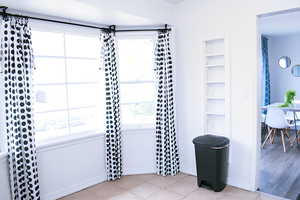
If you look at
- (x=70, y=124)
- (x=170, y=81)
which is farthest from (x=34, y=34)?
(x=170, y=81)

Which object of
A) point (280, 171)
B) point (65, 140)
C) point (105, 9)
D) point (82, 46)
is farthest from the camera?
point (280, 171)

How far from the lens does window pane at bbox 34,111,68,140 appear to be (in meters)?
2.96

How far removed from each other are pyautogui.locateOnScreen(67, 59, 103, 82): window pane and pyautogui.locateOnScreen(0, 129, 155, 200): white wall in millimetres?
853

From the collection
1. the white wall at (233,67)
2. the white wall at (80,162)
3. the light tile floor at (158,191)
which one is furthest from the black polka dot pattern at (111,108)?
the white wall at (233,67)

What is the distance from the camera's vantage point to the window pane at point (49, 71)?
293 cm

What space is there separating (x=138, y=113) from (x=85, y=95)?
35.0 inches

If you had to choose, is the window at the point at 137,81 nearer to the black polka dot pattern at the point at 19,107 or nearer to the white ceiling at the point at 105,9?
the white ceiling at the point at 105,9

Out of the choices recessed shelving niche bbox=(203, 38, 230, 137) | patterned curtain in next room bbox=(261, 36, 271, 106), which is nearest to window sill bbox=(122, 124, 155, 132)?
recessed shelving niche bbox=(203, 38, 230, 137)

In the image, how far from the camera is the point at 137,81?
12.3ft

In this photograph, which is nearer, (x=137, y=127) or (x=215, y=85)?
(x=215, y=85)

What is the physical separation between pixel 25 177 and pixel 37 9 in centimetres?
191

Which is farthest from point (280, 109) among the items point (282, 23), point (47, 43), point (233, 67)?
point (47, 43)

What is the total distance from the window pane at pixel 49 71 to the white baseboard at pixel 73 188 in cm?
145

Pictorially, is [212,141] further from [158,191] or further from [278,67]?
[278,67]
